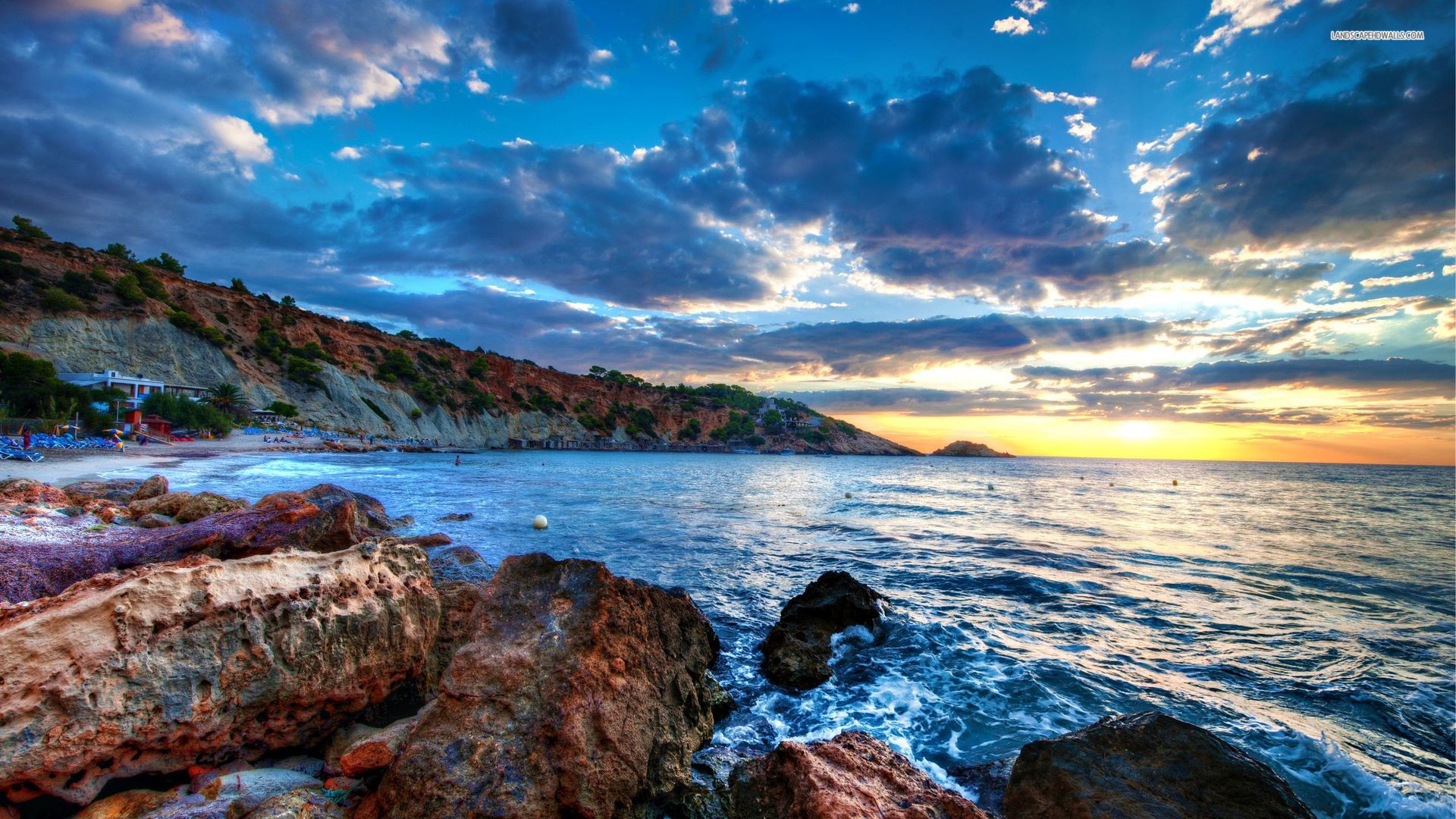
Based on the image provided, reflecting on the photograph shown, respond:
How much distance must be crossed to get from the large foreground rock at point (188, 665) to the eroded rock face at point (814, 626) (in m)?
4.34

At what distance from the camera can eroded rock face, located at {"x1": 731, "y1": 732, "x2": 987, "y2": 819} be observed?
309cm

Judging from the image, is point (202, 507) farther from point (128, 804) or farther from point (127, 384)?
point (127, 384)

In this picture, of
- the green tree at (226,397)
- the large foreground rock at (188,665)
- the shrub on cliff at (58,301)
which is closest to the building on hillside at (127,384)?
the green tree at (226,397)

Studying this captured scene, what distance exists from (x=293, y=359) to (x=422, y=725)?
74924 mm

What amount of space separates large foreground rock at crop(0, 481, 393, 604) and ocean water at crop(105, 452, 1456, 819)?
4999 mm

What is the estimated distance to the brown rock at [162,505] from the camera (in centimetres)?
1060

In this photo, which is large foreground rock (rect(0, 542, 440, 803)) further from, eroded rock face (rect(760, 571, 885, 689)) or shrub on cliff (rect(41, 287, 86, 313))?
shrub on cliff (rect(41, 287, 86, 313))

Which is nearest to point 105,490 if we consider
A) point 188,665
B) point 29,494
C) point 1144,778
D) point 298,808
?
point 29,494

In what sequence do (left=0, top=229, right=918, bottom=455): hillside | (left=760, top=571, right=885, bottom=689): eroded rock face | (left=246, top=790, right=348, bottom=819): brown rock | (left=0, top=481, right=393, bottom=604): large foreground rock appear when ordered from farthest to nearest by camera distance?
(left=0, top=229, right=918, bottom=455): hillside
(left=760, top=571, right=885, bottom=689): eroded rock face
(left=0, top=481, right=393, bottom=604): large foreground rock
(left=246, top=790, right=348, bottom=819): brown rock

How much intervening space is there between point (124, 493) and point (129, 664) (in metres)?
16.0

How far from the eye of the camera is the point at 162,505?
427 inches

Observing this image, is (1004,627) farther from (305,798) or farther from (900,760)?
(305,798)

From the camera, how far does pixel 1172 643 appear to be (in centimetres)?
855

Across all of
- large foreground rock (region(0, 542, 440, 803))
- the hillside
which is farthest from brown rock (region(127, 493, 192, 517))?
the hillside
